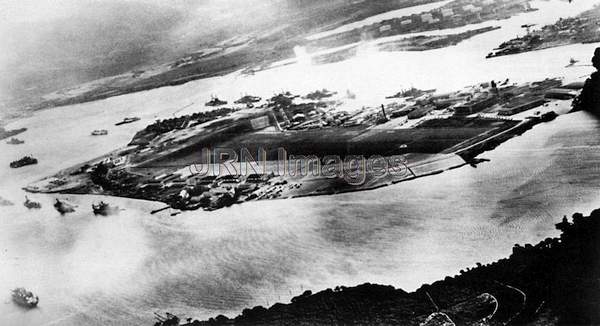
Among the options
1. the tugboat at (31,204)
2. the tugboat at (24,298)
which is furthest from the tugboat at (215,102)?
the tugboat at (24,298)

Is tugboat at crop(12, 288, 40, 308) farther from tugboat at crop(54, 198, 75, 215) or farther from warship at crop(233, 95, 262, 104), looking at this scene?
warship at crop(233, 95, 262, 104)

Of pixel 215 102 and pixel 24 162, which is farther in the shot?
pixel 215 102

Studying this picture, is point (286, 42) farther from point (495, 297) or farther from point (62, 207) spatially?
point (495, 297)

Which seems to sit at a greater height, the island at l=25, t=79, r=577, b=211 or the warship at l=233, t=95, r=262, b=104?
the warship at l=233, t=95, r=262, b=104

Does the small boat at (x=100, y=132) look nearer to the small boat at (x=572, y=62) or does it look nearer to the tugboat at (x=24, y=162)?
the tugboat at (x=24, y=162)

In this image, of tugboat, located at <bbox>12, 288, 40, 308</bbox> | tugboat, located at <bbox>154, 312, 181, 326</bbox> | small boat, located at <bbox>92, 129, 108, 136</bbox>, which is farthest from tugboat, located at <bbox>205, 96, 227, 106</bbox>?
tugboat, located at <bbox>154, 312, 181, 326</bbox>

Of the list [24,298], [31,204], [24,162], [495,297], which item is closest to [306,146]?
[495,297]
